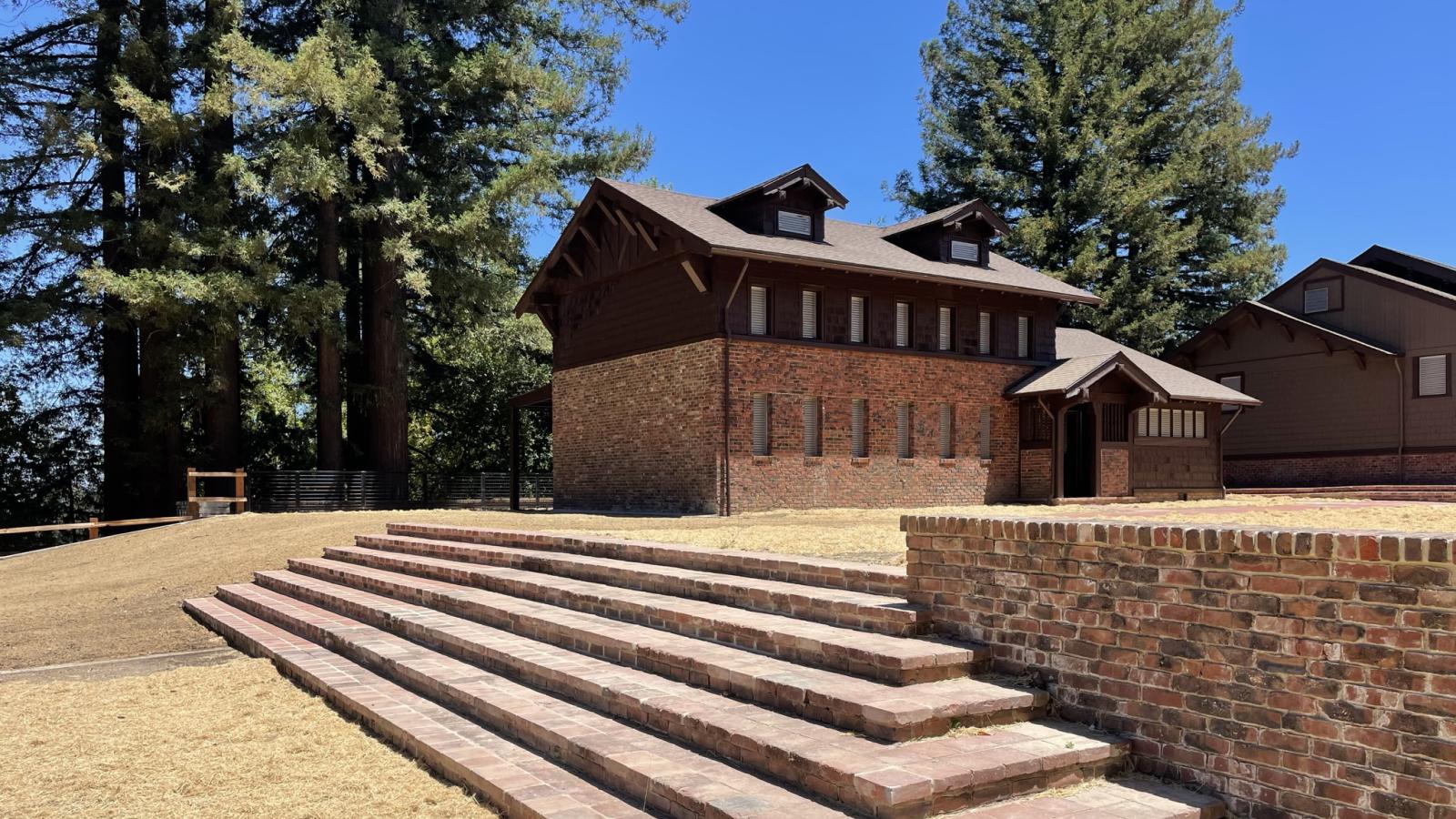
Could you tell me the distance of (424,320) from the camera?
33.0 metres

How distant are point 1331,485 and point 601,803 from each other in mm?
28131

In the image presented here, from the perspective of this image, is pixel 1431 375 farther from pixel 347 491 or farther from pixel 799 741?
pixel 347 491

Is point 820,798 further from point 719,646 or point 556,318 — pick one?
point 556,318

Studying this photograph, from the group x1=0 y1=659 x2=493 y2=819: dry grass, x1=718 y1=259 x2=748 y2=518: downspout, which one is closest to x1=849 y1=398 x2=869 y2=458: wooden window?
x1=718 y1=259 x2=748 y2=518: downspout

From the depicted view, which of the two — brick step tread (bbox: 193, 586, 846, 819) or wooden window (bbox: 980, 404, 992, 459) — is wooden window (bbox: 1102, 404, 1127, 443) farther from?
brick step tread (bbox: 193, 586, 846, 819)

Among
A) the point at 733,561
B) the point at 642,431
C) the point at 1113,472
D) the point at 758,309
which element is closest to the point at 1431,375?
the point at 1113,472

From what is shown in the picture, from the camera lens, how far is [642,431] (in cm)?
2098

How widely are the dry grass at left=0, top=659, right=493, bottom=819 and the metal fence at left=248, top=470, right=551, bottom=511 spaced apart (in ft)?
62.7

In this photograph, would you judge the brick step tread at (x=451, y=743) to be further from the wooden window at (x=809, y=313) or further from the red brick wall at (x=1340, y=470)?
the red brick wall at (x=1340, y=470)

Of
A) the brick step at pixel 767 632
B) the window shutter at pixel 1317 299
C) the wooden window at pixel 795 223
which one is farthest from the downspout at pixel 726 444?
the window shutter at pixel 1317 299

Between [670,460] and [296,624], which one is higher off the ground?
[670,460]

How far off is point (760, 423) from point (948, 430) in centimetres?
496

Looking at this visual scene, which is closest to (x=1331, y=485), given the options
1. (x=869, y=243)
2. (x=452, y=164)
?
(x=869, y=243)

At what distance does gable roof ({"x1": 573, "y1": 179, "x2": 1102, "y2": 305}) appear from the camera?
18.9 m
